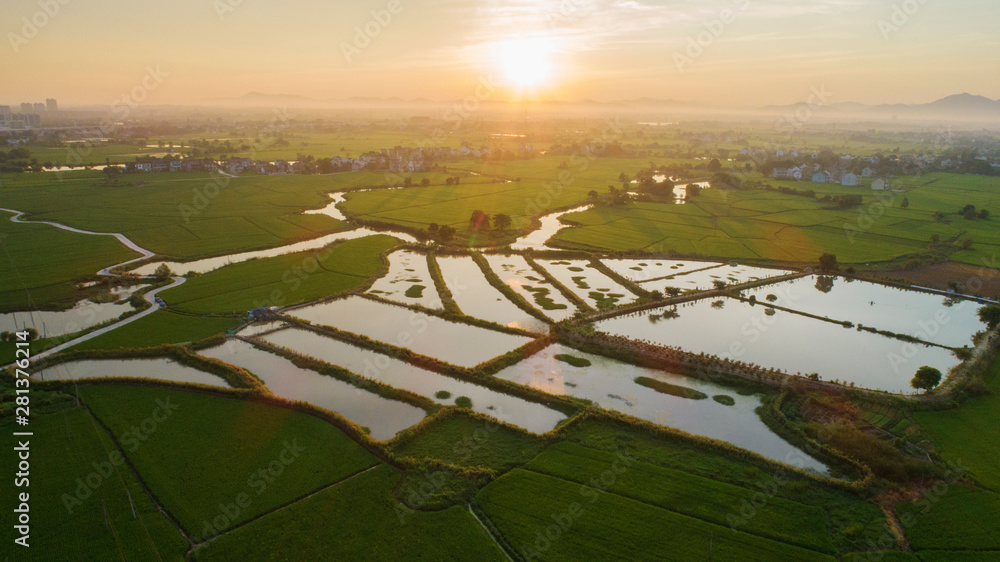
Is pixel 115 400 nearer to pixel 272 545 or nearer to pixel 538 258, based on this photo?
pixel 272 545

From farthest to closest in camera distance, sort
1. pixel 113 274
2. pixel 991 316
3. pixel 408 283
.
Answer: pixel 408 283
pixel 113 274
pixel 991 316

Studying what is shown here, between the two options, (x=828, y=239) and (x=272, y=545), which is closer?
(x=272, y=545)

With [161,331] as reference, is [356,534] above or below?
below

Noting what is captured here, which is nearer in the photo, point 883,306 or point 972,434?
point 972,434

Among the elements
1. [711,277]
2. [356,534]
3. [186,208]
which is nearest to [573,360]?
[356,534]

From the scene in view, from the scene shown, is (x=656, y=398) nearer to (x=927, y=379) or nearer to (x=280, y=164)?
(x=927, y=379)

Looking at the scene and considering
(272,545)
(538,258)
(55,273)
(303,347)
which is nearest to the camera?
(272,545)

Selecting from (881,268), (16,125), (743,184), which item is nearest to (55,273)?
(881,268)
